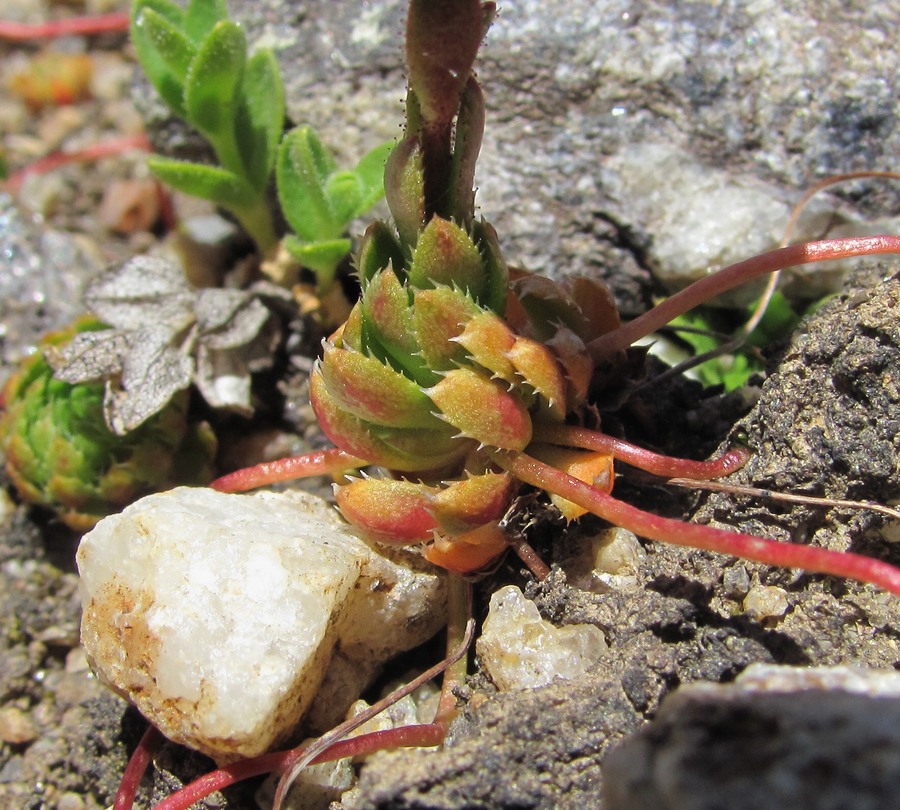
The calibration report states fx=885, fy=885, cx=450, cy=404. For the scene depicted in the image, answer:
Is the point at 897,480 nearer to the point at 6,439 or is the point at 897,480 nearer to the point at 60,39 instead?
the point at 6,439

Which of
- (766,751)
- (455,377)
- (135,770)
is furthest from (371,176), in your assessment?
(766,751)

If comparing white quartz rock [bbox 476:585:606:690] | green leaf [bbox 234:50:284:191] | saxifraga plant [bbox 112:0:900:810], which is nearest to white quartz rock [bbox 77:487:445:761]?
saxifraga plant [bbox 112:0:900:810]

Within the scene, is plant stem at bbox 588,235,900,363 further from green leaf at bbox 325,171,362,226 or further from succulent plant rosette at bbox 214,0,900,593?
green leaf at bbox 325,171,362,226

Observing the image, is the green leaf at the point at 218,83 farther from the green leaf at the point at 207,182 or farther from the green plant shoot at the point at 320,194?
the green plant shoot at the point at 320,194

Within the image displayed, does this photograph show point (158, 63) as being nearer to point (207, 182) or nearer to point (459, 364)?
point (207, 182)

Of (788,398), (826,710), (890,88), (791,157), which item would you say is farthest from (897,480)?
(890,88)
